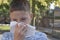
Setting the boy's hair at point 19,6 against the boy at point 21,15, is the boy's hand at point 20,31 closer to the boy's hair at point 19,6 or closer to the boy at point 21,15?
the boy at point 21,15

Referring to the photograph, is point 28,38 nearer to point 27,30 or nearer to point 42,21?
point 27,30

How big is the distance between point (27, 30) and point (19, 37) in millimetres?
93

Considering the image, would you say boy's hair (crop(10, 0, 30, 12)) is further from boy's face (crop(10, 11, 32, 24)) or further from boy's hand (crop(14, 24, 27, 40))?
boy's hand (crop(14, 24, 27, 40))

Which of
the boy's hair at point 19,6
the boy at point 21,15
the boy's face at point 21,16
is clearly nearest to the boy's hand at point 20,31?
the boy at point 21,15

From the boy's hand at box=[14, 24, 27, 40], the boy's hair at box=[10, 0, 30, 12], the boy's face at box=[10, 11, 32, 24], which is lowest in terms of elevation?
the boy's hand at box=[14, 24, 27, 40]

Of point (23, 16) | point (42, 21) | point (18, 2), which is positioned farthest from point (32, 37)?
point (42, 21)

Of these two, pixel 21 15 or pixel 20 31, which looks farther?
pixel 21 15

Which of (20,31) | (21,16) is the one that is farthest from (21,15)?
(20,31)

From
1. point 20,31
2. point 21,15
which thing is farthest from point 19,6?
point 20,31

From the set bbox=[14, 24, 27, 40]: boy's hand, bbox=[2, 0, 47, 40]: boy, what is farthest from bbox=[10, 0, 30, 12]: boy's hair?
bbox=[14, 24, 27, 40]: boy's hand

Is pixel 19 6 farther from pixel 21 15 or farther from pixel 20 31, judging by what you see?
pixel 20 31

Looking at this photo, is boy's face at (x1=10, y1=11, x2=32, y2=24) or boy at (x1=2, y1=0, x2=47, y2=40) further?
boy's face at (x1=10, y1=11, x2=32, y2=24)

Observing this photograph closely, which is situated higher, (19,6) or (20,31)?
(19,6)

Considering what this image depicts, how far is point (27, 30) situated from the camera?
4.90 ft
